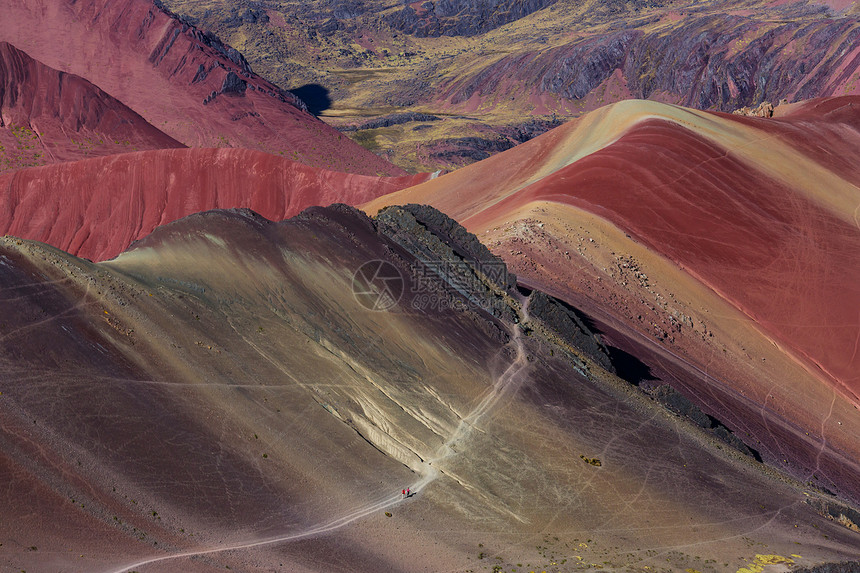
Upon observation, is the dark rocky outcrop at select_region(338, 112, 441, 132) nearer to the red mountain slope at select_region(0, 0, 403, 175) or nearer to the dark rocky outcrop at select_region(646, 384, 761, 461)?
the red mountain slope at select_region(0, 0, 403, 175)

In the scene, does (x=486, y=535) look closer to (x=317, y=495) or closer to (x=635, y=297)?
(x=317, y=495)

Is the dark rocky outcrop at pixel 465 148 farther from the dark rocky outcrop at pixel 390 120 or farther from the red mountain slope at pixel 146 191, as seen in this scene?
the red mountain slope at pixel 146 191

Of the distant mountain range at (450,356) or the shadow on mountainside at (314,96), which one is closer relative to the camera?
the distant mountain range at (450,356)

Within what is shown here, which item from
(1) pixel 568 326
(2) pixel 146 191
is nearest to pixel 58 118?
(2) pixel 146 191

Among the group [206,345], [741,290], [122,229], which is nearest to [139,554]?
[206,345]

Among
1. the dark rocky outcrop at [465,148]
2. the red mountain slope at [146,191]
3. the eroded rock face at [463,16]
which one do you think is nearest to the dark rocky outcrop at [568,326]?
the red mountain slope at [146,191]

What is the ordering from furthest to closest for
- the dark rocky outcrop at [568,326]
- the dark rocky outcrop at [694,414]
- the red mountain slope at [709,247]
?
1. the red mountain slope at [709,247]
2. the dark rocky outcrop at [568,326]
3. the dark rocky outcrop at [694,414]
